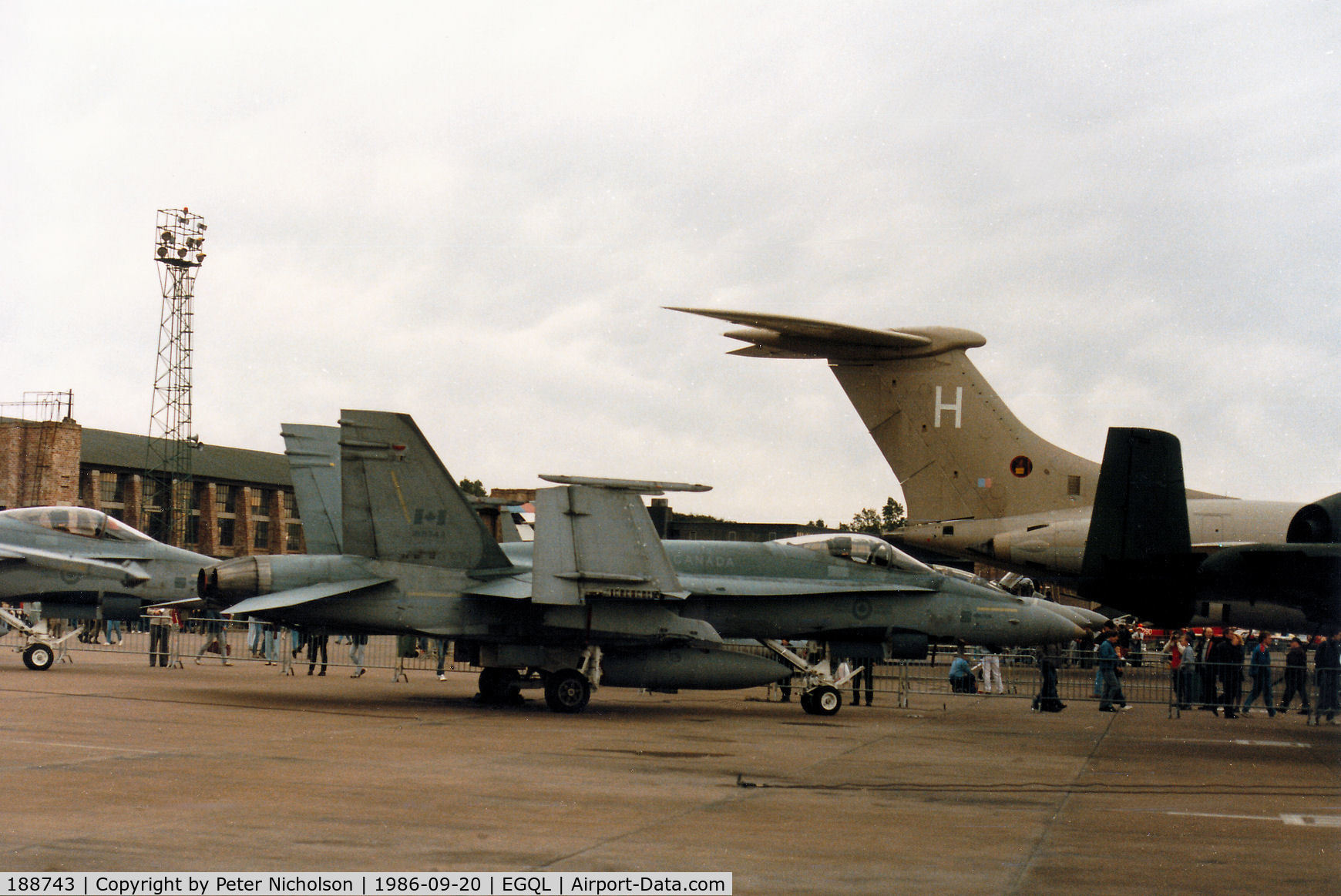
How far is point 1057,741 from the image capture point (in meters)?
14.5

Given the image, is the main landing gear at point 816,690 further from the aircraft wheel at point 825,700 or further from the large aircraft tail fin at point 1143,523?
the large aircraft tail fin at point 1143,523

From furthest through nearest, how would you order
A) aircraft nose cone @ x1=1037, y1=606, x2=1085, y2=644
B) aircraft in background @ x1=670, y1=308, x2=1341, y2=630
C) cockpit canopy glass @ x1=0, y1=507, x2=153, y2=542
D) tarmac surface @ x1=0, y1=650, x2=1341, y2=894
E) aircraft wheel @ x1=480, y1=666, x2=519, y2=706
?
1. cockpit canopy glass @ x1=0, y1=507, x2=153, y2=542
2. aircraft nose cone @ x1=1037, y1=606, x2=1085, y2=644
3. aircraft in background @ x1=670, y1=308, x2=1341, y2=630
4. aircraft wheel @ x1=480, y1=666, x2=519, y2=706
5. tarmac surface @ x1=0, y1=650, x2=1341, y2=894

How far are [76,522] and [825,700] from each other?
13.3 meters

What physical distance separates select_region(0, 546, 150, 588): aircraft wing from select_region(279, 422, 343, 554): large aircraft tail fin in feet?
10.9

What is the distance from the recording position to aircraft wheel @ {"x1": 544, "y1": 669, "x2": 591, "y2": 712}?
52.7 ft

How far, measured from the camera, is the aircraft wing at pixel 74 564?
63.3 ft

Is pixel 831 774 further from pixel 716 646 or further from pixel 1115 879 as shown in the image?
pixel 716 646

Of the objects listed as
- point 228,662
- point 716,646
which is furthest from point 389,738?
point 228,662

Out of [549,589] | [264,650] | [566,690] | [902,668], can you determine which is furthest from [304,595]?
[264,650]

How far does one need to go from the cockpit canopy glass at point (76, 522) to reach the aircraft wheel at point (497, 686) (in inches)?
282

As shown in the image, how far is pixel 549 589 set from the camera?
1517cm

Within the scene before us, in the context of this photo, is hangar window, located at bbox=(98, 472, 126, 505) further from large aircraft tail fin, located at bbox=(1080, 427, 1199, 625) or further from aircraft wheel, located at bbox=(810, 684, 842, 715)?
large aircraft tail fin, located at bbox=(1080, 427, 1199, 625)
